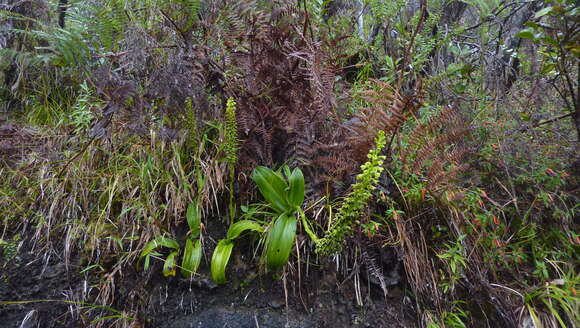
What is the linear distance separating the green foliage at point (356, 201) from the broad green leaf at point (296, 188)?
29cm

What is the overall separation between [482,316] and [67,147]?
3054 mm

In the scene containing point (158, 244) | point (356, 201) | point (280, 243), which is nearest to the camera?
point (356, 201)

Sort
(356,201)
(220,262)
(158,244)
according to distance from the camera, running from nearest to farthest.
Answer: (356,201) → (220,262) → (158,244)

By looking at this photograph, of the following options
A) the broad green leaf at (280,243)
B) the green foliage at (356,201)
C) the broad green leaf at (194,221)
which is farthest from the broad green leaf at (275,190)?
the broad green leaf at (194,221)

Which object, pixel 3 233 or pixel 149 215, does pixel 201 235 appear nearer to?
pixel 149 215

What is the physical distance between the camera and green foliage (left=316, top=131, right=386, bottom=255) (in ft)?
4.34

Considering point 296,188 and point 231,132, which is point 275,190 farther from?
point 231,132

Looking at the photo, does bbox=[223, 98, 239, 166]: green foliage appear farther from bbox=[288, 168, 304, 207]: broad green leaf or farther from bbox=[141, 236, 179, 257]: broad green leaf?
bbox=[141, 236, 179, 257]: broad green leaf

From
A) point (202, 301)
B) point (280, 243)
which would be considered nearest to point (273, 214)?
point (280, 243)

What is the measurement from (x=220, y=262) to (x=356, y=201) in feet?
2.87

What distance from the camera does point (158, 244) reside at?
1892 millimetres

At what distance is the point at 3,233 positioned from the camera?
2115 mm

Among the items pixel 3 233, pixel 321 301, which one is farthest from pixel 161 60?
pixel 321 301

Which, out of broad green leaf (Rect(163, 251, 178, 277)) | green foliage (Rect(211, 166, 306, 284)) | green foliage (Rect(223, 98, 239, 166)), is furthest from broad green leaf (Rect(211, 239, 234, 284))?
green foliage (Rect(223, 98, 239, 166))
